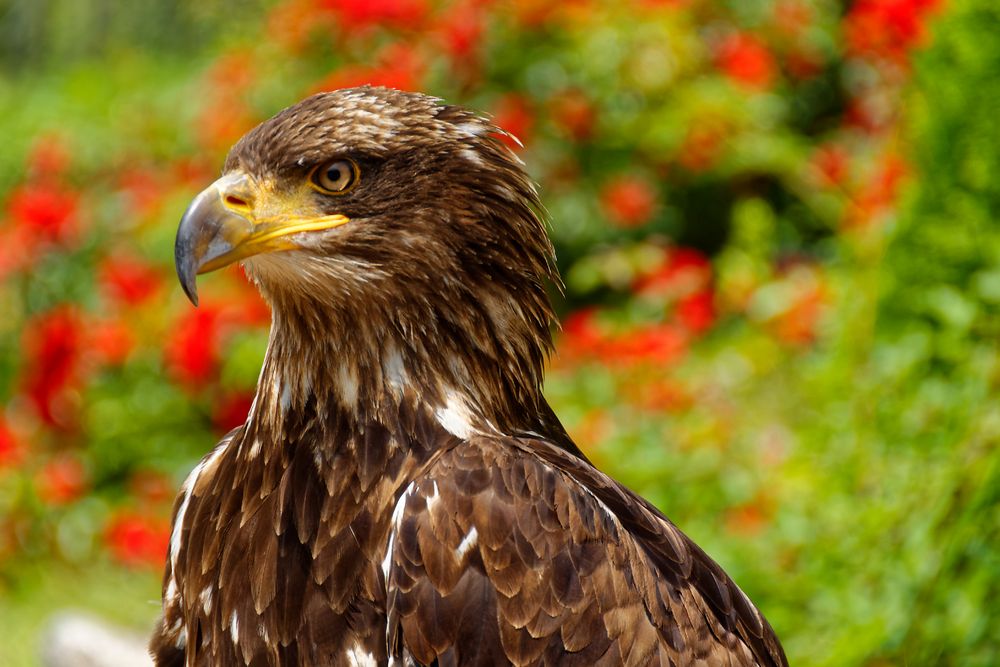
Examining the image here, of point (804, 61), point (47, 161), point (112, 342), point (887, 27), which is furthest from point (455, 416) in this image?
point (804, 61)

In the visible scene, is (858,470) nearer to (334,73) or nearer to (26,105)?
(334,73)

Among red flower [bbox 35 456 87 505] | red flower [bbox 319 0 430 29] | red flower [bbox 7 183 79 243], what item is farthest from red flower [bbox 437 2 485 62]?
red flower [bbox 35 456 87 505]

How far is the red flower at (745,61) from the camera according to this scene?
711cm

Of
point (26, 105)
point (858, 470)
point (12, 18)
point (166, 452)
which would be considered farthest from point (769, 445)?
point (12, 18)

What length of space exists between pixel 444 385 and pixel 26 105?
1039 centimetres

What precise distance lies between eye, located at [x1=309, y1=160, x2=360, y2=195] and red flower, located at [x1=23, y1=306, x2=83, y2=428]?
4230mm

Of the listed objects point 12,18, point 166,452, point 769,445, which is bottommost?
point 769,445

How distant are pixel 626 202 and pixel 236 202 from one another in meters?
4.56

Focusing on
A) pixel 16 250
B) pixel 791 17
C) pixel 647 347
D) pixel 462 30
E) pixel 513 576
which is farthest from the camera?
pixel 791 17

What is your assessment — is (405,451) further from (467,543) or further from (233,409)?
(233,409)

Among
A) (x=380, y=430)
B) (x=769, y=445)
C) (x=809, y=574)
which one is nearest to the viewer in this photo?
(x=380, y=430)

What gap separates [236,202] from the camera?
8.31 ft

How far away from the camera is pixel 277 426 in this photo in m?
2.66

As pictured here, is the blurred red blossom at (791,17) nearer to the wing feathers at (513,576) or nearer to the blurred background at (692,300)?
the blurred background at (692,300)
